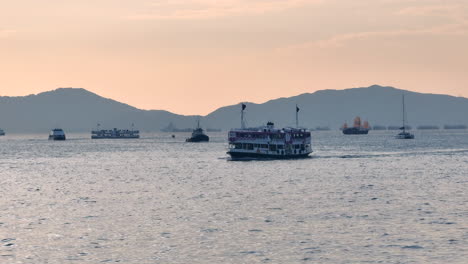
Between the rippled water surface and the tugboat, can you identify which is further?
the tugboat

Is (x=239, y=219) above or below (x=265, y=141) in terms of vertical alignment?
below

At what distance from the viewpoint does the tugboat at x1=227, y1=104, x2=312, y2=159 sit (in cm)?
14075

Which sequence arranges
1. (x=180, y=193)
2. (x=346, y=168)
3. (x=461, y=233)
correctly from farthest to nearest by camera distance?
(x=346, y=168)
(x=180, y=193)
(x=461, y=233)

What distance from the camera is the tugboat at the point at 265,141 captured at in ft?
462

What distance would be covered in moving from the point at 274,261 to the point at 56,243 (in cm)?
1429

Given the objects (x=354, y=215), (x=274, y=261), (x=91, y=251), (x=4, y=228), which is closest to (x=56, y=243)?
(x=91, y=251)

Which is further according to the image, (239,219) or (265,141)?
(265,141)

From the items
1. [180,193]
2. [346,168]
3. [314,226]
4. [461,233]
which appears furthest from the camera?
[346,168]

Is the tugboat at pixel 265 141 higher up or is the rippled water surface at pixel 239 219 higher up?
the tugboat at pixel 265 141

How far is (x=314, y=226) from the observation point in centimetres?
5506

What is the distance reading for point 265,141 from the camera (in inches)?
5635

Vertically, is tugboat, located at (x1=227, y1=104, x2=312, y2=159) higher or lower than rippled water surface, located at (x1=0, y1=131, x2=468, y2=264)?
higher

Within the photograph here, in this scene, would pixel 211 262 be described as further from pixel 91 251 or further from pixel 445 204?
pixel 445 204

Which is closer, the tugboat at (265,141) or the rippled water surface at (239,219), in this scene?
the rippled water surface at (239,219)
